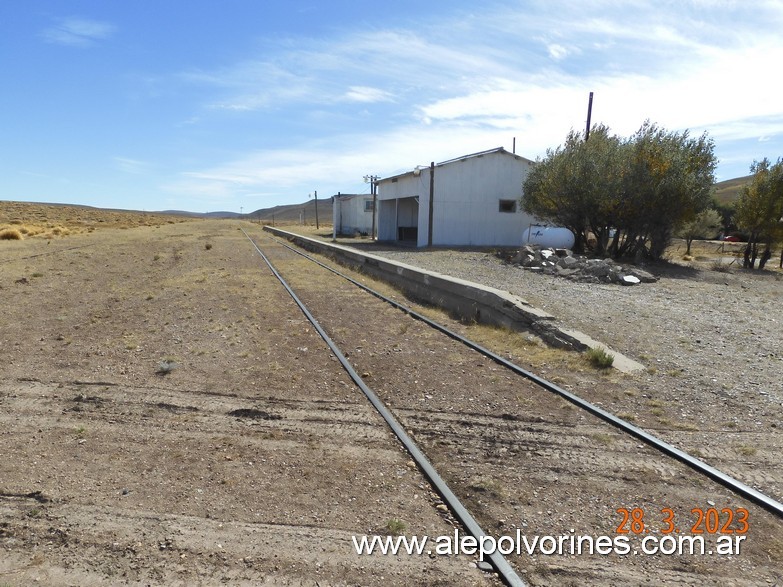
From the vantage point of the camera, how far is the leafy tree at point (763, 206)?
2748 cm

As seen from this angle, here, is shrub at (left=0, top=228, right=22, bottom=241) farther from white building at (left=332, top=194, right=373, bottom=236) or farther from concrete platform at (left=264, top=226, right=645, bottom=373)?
concrete platform at (left=264, top=226, right=645, bottom=373)

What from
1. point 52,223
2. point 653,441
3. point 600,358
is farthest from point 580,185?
point 52,223

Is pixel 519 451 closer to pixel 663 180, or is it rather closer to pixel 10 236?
pixel 663 180

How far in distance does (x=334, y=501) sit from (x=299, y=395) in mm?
2508

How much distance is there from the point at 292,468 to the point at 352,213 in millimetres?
56449

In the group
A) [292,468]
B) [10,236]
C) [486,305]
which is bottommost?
[292,468]

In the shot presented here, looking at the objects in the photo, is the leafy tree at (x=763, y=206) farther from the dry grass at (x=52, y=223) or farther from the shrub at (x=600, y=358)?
the dry grass at (x=52, y=223)

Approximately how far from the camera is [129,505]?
12.9ft

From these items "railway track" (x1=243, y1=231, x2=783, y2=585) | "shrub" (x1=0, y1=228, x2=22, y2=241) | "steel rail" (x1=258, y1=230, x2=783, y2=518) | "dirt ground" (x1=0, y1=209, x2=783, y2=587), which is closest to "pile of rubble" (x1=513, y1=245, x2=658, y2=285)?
"dirt ground" (x1=0, y1=209, x2=783, y2=587)

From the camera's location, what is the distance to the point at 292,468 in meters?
4.61

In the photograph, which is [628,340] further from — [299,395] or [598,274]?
[598,274]

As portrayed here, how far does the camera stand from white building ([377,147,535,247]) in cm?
3359

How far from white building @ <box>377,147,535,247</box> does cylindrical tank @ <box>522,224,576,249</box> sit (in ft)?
11.9

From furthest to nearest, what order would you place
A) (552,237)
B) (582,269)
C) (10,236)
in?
(10,236), (552,237), (582,269)
